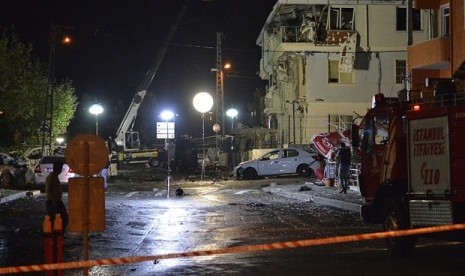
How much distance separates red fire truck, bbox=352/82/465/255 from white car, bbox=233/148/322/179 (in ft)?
68.3

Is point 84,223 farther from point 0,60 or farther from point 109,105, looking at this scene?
point 109,105

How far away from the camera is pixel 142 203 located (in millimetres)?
22938

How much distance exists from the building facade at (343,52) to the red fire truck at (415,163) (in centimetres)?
2878

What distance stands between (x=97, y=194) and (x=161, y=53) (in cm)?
4054

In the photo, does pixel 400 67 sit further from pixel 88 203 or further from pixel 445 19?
pixel 88 203

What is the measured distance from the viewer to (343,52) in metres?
Result: 41.5

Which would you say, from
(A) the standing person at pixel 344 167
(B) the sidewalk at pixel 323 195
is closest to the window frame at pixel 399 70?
(B) the sidewalk at pixel 323 195

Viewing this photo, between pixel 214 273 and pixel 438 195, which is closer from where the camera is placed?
pixel 214 273

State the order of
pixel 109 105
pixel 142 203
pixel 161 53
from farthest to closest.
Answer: pixel 109 105
pixel 161 53
pixel 142 203

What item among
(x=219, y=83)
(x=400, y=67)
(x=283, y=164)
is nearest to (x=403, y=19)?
(x=400, y=67)

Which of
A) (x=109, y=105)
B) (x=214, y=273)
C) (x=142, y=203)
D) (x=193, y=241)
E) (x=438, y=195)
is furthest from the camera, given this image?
(x=109, y=105)

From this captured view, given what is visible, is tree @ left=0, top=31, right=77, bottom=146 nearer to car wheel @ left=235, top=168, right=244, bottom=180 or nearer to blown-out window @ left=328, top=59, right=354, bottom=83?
car wheel @ left=235, top=168, right=244, bottom=180

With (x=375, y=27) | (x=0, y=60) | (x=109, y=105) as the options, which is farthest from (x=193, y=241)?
(x=109, y=105)

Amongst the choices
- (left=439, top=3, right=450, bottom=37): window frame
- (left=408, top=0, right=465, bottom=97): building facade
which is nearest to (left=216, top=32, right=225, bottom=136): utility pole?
(left=408, top=0, right=465, bottom=97): building facade
